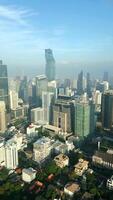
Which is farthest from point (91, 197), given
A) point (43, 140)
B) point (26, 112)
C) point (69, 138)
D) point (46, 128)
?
point (26, 112)

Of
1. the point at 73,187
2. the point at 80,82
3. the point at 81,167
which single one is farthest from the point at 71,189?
the point at 80,82

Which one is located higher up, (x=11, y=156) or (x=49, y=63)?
(x=49, y=63)

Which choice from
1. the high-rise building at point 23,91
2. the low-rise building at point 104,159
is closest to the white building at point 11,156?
the low-rise building at point 104,159

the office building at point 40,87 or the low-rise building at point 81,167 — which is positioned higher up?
the office building at point 40,87

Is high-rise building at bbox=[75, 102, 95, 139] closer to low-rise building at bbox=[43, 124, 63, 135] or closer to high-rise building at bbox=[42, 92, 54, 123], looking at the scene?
low-rise building at bbox=[43, 124, 63, 135]

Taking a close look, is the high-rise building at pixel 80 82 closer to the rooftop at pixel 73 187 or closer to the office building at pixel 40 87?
the office building at pixel 40 87

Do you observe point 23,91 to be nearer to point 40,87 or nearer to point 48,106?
point 40,87
